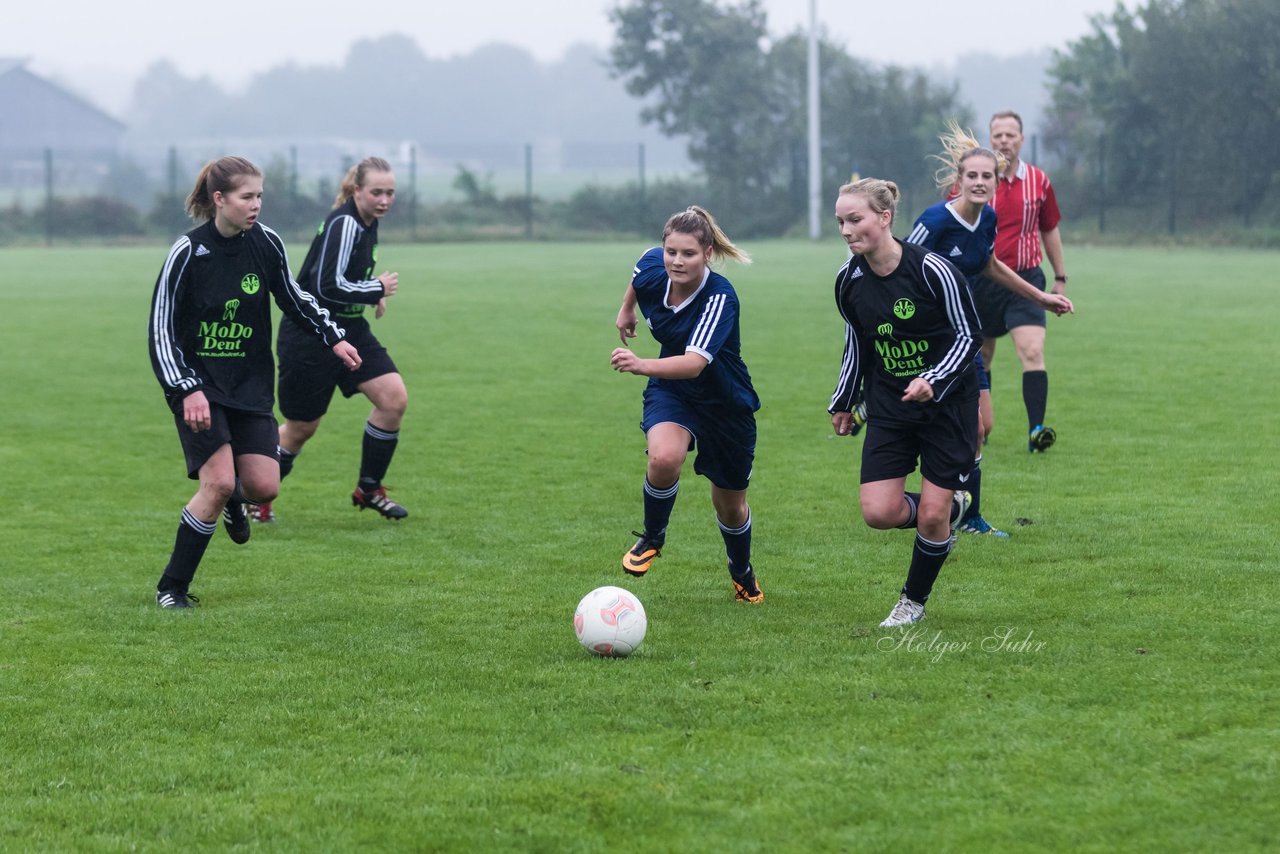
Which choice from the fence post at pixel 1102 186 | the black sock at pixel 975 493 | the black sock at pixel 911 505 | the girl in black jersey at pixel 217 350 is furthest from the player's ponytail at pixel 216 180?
the fence post at pixel 1102 186

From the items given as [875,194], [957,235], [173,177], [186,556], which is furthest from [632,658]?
[173,177]

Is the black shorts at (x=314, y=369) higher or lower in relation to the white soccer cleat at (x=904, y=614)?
higher

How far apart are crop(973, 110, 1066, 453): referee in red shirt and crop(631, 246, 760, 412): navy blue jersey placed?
3.19m

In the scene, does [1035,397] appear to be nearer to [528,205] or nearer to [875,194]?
[875,194]

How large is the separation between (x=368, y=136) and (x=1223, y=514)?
147m

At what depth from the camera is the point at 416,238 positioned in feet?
138

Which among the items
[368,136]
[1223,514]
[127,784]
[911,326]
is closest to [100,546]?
[127,784]

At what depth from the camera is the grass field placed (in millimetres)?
3889

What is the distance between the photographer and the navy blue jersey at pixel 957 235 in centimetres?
729

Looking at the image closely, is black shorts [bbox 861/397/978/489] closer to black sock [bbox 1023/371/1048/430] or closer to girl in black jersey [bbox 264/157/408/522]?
girl in black jersey [bbox 264/157/408/522]

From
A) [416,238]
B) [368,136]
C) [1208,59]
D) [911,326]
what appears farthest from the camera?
[368,136]

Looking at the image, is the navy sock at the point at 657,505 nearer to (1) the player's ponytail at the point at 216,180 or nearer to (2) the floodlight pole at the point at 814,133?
(1) the player's ponytail at the point at 216,180

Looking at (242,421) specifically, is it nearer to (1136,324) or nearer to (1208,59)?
(1136,324)

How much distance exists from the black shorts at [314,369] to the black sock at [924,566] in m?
3.49
